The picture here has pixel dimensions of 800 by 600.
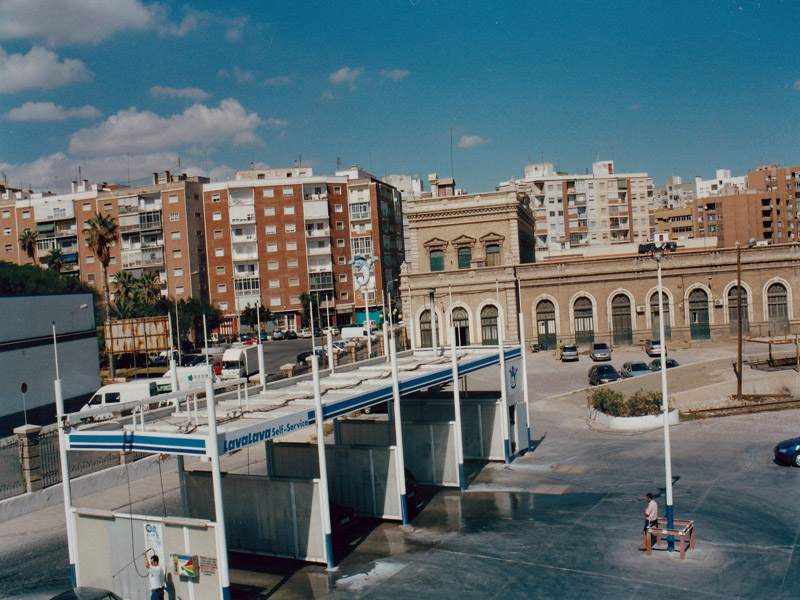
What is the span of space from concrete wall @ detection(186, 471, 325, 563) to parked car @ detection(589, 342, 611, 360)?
36.2 meters

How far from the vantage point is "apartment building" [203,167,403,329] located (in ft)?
299

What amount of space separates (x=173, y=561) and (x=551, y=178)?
101m

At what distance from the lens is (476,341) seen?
57312 mm

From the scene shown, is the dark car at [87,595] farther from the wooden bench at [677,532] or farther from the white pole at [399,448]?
the wooden bench at [677,532]

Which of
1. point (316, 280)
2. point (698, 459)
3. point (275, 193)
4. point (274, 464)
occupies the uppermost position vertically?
point (275, 193)

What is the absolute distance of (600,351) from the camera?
164 feet

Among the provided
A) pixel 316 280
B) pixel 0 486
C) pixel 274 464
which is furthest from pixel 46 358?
pixel 316 280

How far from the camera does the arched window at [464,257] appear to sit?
200 feet

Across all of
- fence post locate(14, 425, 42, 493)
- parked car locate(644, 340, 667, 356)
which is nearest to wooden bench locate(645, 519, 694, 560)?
fence post locate(14, 425, 42, 493)

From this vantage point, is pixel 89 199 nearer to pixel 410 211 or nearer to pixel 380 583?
pixel 410 211

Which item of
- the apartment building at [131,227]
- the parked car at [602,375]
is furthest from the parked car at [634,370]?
the apartment building at [131,227]

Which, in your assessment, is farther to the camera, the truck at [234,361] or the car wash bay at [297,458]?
the truck at [234,361]

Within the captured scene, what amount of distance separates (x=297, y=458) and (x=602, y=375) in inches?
966

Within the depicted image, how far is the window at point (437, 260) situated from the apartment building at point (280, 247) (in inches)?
1143
